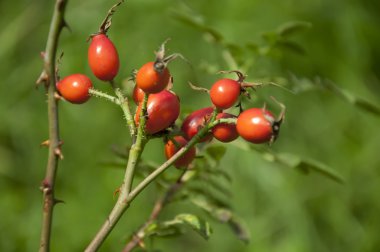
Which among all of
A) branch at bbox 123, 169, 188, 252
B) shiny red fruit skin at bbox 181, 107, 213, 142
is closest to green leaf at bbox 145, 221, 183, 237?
branch at bbox 123, 169, 188, 252

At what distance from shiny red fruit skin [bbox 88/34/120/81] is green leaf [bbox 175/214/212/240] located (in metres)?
0.56

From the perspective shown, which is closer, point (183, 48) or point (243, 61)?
point (243, 61)

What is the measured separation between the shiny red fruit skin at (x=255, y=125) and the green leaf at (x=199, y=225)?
461 mm

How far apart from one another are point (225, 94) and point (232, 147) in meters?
3.25

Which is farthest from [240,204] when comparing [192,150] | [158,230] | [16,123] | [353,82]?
[192,150]

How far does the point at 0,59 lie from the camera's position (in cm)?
589

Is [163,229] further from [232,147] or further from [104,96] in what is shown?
[232,147]

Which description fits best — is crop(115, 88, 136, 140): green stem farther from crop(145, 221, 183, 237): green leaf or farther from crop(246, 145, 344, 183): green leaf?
crop(246, 145, 344, 183): green leaf

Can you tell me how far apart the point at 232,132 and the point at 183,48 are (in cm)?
400

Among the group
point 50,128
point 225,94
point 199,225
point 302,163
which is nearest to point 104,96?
point 50,128

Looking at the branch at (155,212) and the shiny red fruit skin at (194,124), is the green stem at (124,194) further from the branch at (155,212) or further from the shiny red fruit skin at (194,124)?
the branch at (155,212)

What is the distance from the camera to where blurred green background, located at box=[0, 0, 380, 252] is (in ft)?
17.8

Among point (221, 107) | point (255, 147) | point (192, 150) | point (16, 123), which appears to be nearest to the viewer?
point (221, 107)

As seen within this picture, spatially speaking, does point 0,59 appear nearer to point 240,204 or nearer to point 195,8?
point 195,8
